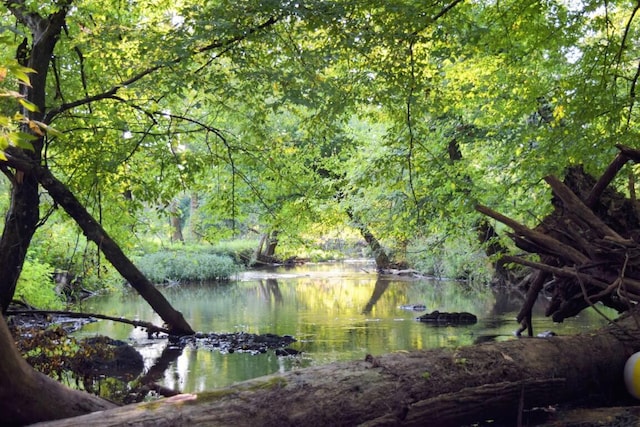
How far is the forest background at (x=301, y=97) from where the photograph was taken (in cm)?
862

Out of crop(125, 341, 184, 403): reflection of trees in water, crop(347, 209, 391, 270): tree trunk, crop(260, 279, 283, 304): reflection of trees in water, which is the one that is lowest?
crop(125, 341, 184, 403): reflection of trees in water

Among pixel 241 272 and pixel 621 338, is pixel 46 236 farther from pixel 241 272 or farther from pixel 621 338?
pixel 241 272

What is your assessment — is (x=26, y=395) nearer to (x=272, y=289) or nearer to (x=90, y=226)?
(x=90, y=226)

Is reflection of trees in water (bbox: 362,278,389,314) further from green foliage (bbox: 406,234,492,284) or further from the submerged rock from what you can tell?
the submerged rock

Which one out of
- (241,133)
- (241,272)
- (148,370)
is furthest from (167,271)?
(148,370)

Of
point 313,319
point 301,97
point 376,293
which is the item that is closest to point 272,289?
point 376,293

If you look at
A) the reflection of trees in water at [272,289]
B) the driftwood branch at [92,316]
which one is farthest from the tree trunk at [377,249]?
the driftwood branch at [92,316]

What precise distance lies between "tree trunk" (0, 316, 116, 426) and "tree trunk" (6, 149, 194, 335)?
18.7ft

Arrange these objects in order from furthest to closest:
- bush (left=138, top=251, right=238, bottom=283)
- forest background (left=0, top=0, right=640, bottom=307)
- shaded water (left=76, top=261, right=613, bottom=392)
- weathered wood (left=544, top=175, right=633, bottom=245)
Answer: bush (left=138, top=251, right=238, bottom=283) < shaded water (left=76, top=261, right=613, bottom=392) < forest background (left=0, top=0, right=640, bottom=307) < weathered wood (left=544, top=175, right=633, bottom=245)

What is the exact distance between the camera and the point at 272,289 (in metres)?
22.6

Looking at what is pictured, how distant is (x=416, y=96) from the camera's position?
928cm

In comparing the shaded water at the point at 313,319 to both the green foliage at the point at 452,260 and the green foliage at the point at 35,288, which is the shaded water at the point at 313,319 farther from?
the green foliage at the point at 35,288

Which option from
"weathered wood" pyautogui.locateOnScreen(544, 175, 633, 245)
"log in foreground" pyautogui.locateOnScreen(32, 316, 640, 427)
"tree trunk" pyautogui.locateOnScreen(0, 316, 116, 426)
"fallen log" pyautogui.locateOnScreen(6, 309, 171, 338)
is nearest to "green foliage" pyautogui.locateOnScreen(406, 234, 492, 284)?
"fallen log" pyautogui.locateOnScreen(6, 309, 171, 338)

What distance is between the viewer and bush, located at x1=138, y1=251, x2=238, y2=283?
82.9ft
